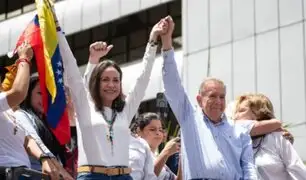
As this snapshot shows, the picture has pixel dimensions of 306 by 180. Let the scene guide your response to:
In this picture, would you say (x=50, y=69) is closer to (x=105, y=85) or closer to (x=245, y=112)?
(x=105, y=85)

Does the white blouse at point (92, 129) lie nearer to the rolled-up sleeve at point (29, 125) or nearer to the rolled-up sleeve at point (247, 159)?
the rolled-up sleeve at point (29, 125)

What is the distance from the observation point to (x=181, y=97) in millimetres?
7617

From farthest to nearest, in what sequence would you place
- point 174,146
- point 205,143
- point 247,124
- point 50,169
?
point 174,146 < point 247,124 < point 205,143 < point 50,169

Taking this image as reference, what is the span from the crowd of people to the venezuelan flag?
0.24 feet

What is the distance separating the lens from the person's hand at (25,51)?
23.0 ft

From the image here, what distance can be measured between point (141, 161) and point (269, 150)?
49.1 inches

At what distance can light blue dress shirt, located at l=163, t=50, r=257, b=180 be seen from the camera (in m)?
7.38

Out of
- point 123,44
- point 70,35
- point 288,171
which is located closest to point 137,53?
point 123,44

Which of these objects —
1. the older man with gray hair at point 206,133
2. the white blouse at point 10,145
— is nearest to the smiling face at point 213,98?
the older man with gray hair at point 206,133

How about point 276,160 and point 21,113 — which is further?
point 276,160

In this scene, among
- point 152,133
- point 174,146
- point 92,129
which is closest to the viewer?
point 92,129

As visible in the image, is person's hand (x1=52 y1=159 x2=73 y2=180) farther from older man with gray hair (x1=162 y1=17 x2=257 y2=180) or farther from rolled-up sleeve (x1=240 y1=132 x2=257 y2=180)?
rolled-up sleeve (x1=240 y1=132 x2=257 y2=180)

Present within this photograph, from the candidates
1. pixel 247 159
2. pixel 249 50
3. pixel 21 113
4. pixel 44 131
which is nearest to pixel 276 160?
pixel 247 159

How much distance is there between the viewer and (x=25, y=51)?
23.2 ft
